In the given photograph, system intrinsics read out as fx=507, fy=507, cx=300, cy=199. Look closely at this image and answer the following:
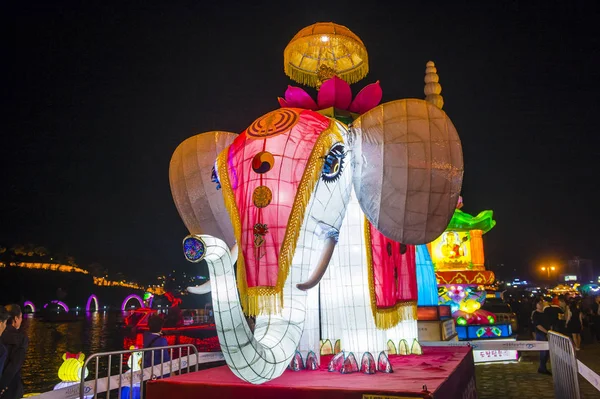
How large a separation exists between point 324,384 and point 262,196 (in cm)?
137

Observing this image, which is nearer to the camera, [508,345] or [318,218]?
[318,218]

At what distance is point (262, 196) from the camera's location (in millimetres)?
3607

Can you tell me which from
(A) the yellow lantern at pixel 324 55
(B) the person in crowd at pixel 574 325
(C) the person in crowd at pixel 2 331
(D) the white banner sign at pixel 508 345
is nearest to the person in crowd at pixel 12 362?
(C) the person in crowd at pixel 2 331

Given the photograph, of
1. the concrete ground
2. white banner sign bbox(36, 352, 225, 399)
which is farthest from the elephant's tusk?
the concrete ground

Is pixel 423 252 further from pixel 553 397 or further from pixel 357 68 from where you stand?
pixel 553 397

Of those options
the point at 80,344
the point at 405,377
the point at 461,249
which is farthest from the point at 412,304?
the point at 80,344

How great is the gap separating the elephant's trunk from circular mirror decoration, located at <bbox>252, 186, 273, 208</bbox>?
549mm

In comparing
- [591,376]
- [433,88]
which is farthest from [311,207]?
[433,88]

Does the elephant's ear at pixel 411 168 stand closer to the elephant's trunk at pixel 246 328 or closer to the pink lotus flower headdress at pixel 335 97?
the pink lotus flower headdress at pixel 335 97

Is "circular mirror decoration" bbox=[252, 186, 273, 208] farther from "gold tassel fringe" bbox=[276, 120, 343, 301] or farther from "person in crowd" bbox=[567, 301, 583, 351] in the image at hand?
"person in crowd" bbox=[567, 301, 583, 351]

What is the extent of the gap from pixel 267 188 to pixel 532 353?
1124cm

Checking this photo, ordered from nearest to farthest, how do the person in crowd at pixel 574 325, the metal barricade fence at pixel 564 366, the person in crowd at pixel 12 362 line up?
the person in crowd at pixel 12 362
the metal barricade fence at pixel 564 366
the person in crowd at pixel 574 325

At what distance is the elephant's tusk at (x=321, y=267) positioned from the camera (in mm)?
Answer: 3447

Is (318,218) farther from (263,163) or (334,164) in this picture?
(263,163)
